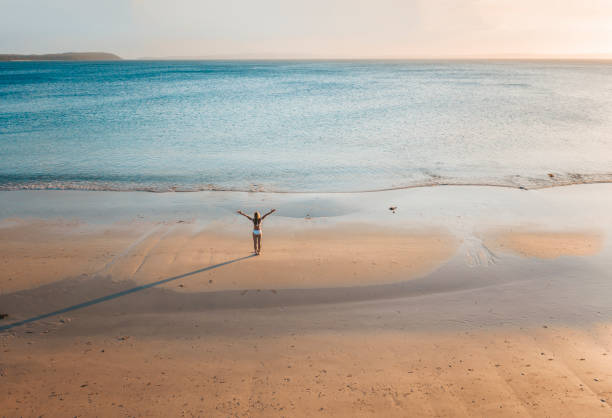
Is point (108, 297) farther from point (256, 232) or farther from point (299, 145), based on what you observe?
point (299, 145)

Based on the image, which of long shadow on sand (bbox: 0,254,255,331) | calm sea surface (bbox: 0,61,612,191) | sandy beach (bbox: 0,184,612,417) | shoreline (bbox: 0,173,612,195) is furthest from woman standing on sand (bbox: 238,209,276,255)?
calm sea surface (bbox: 0,61,612,191)

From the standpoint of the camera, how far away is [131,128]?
3438cm

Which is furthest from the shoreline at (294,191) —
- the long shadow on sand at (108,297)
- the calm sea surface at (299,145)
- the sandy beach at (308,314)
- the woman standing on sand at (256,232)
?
the long shadow on sand at (108,297)

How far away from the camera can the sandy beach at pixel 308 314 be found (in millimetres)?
6074

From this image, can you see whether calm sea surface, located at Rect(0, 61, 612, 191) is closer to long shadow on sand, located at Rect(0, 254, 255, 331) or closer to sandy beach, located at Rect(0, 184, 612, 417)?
sandy beach, located at Rect(0, 184, 612, 417)

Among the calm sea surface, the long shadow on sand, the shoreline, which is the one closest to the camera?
the long shadow on sand

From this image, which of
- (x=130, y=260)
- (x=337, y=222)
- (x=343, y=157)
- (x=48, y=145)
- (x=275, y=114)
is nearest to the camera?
(x=130, y=260)

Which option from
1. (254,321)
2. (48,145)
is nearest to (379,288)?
(254,321)

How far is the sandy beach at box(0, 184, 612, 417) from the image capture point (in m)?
6.07

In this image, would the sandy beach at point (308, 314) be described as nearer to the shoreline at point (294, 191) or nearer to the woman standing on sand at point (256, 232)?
the woman standing on sand at point (256, 232)

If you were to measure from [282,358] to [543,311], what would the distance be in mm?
6301

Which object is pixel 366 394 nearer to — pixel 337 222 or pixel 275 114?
pixel 337 222

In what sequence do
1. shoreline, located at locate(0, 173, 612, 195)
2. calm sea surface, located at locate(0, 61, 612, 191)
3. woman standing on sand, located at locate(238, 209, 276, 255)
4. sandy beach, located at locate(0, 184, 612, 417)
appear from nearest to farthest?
sandy beach, located at locate(0, 184, 612, 417), woman standing on sand, located at locate(238, 209, 276, 255), shoreline, located at locate(0, 173, 612, 195), calm sea surface, located at locate(0, 61, 612, 191)

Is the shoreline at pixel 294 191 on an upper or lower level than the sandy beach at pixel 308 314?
upper
